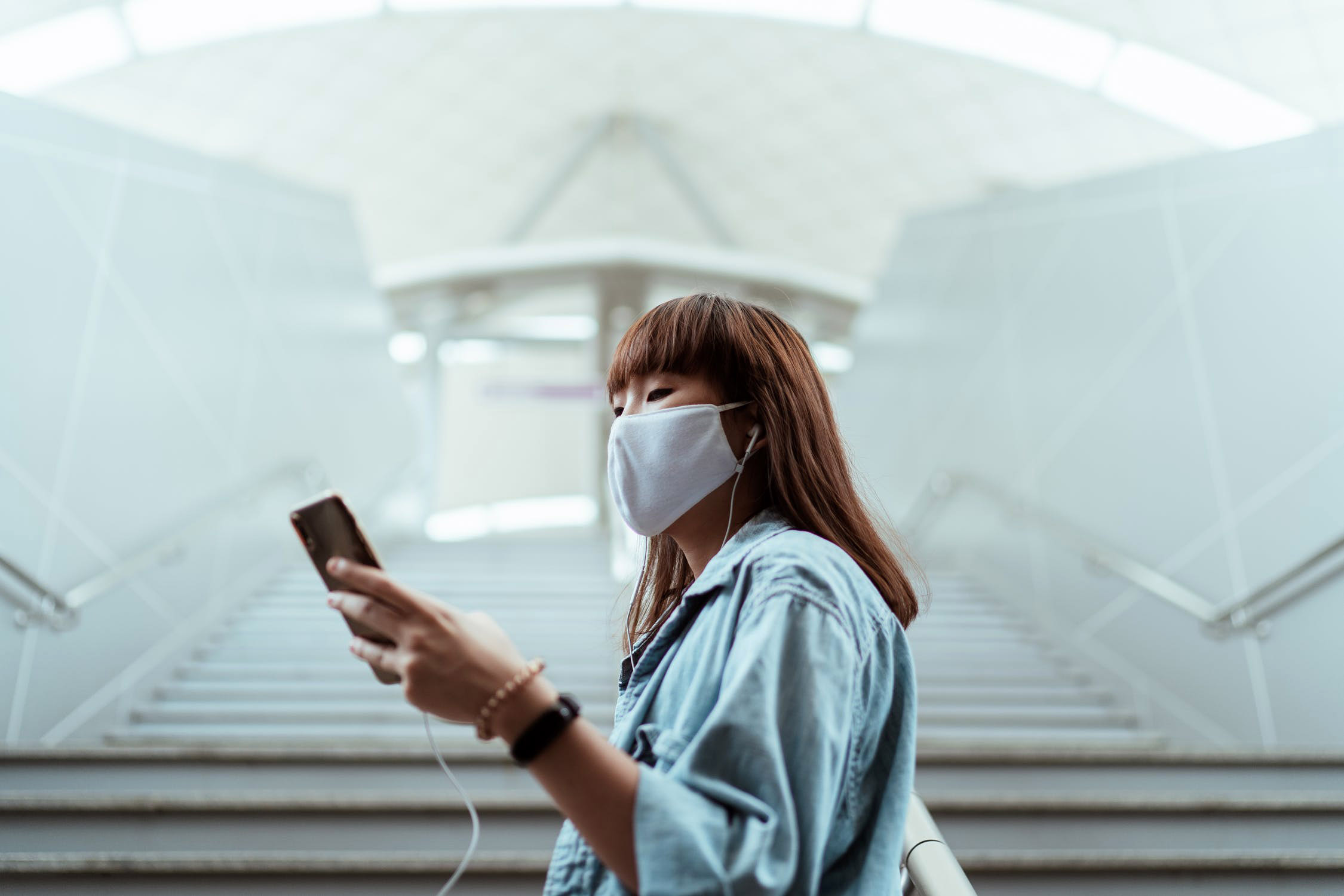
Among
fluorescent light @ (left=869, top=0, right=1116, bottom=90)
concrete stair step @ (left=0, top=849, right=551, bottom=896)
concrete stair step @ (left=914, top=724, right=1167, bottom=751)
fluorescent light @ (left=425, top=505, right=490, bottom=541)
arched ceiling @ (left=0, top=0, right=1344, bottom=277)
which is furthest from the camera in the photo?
fluorescent light @ (left=425, top=505, right=490, bottom=541)

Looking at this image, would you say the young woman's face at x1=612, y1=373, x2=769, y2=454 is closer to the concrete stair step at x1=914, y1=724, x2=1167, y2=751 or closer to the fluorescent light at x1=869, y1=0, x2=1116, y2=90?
the concrete stair step at x1=914, y1=724, x2=1167, y2=751

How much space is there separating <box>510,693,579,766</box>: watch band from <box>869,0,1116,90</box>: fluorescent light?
15.6 metres

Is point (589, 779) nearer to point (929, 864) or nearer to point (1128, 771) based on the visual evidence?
point (929, 864)

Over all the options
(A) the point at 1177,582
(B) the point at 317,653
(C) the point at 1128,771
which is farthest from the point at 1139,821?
(B) the point at 317,653

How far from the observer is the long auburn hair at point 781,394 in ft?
3.92

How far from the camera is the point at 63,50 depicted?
12.8 meters

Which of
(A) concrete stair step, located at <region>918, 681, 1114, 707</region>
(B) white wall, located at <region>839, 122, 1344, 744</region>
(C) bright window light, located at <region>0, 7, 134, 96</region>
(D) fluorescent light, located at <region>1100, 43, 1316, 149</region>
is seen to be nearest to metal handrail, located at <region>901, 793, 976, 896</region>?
(B) white wall, located at <region>839, 122, 1344, 744</region>

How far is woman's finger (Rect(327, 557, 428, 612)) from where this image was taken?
2.91ft

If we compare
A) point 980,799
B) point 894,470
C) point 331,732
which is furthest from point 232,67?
point 980,799

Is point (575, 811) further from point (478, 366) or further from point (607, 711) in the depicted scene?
point (478, 366)

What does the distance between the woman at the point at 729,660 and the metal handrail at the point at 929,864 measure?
1.58 ft

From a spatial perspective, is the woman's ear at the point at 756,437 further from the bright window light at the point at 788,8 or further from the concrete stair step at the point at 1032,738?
the bright window light at the point at 788,8

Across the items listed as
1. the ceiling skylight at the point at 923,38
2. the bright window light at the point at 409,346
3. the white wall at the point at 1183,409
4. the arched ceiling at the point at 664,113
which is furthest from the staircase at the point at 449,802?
the ceiling skylight at the point at 923,38

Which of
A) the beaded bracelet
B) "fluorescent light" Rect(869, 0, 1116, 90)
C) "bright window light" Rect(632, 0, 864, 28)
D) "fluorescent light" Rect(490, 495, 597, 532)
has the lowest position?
the beaded bracelet
